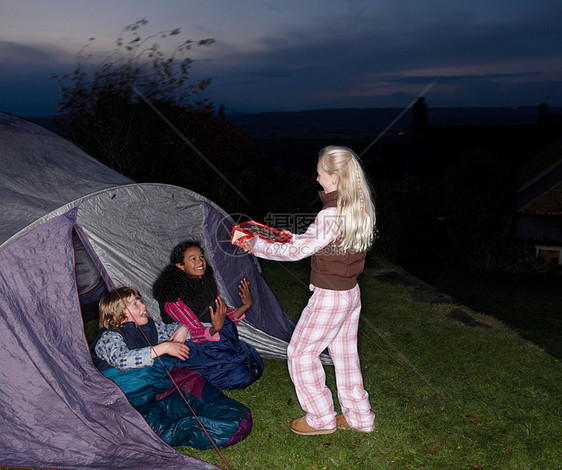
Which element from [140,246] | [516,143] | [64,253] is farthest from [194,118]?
[516,143]

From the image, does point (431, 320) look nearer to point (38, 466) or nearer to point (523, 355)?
point (523, 355)

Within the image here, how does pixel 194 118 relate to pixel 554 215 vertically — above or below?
above

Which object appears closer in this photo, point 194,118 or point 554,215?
point 194,118

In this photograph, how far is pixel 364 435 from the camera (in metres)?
3.87

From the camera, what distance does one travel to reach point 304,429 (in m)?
3.76

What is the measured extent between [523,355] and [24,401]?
190 inches

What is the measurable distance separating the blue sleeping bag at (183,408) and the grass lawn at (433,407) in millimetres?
125

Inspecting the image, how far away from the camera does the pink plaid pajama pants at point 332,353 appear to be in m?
3.37

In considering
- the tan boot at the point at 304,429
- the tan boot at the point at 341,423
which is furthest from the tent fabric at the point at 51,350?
the tan boot at the point at 341,423

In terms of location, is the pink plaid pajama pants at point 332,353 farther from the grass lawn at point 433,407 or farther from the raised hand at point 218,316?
the raised hand at point 218,316

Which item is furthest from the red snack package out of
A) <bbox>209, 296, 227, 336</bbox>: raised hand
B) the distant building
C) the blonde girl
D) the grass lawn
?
the distant building

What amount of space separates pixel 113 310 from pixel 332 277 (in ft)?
5.68

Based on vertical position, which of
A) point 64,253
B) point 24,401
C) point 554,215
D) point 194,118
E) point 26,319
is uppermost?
point 194,118

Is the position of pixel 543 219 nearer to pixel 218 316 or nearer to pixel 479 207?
pixel 479 207
